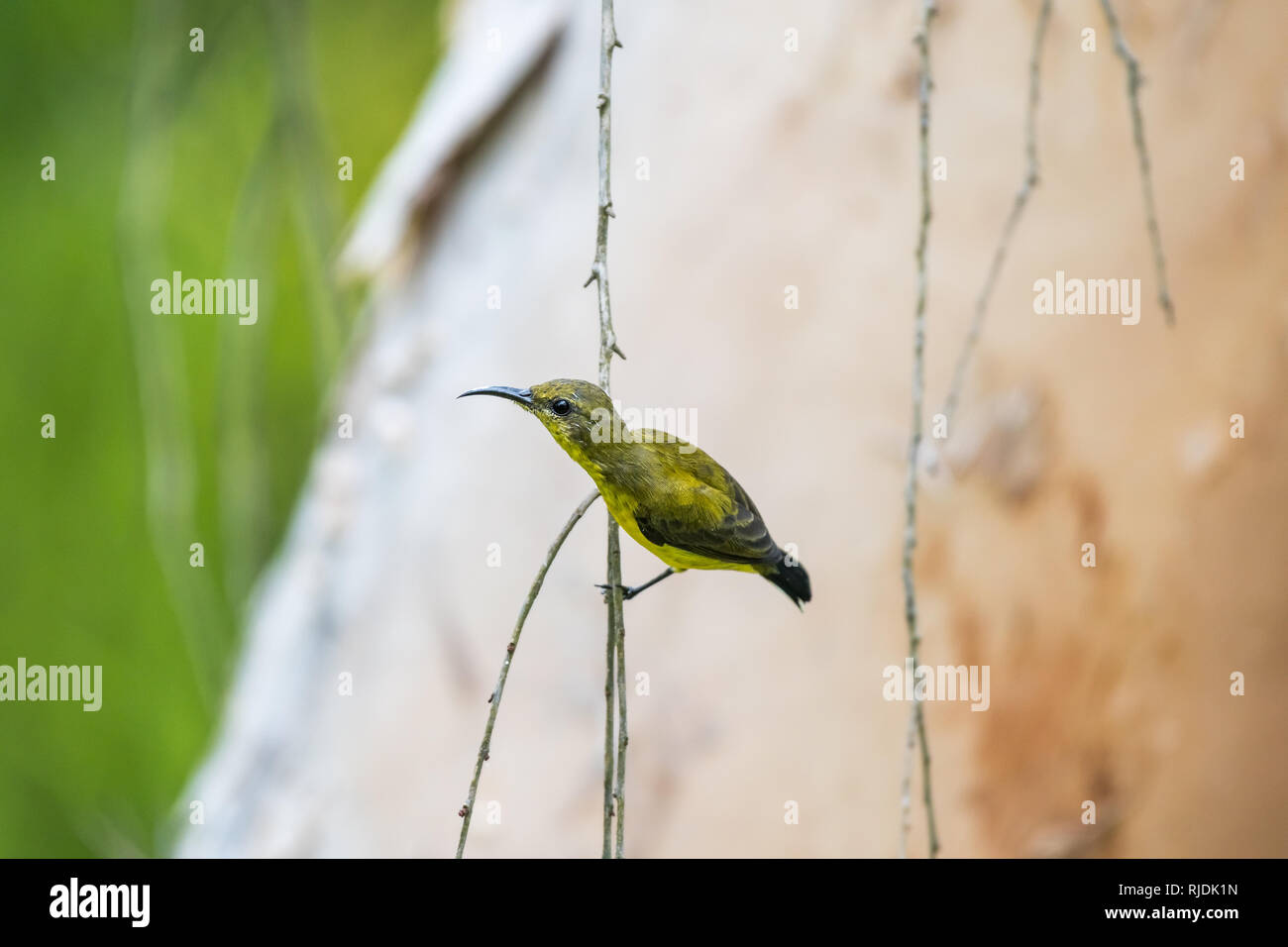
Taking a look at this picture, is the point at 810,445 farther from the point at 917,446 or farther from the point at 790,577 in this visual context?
the point at 917,446

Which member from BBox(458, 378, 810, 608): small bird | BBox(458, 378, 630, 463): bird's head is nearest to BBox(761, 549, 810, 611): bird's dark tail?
BBox(458, 378, 810, 608): small bird

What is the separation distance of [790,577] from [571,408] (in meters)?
0.25

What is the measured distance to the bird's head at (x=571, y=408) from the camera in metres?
0.82

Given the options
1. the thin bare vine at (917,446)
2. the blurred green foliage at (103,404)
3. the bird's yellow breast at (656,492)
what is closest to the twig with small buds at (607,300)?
the thin bare vine at (917,446)

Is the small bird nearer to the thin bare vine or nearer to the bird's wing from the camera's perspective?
the bird's wing

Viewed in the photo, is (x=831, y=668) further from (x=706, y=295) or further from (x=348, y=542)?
(x=348, y=542)

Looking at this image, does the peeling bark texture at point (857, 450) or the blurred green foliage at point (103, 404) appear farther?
the blurred green foliage at point (103, 404)

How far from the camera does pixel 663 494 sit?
0.89 m

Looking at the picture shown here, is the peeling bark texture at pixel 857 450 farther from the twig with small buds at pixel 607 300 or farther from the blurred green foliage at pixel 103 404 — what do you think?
the blurred green foliage at pixel 103 404

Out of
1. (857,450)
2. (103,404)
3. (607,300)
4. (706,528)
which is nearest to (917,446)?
(607,300)

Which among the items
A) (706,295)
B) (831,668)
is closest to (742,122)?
(706,295)

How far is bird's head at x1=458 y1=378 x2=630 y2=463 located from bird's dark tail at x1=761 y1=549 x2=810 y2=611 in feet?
0.61

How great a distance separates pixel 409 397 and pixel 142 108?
47 centimetres

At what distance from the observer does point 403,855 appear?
124 cm
